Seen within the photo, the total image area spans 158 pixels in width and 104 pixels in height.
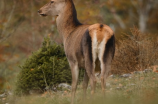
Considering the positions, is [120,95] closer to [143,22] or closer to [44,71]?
[44,71]

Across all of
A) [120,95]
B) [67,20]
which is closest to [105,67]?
[120,95]

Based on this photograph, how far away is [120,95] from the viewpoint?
6.22 m

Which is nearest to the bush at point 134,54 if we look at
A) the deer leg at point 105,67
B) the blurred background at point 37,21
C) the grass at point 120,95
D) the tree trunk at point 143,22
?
the grass at point 120,95

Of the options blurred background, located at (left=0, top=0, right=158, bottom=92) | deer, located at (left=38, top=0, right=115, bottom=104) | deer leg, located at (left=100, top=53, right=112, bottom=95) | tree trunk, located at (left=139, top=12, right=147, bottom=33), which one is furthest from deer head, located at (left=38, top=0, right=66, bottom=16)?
tree trunk, located at (left=139, top=12, right=147, bottom=33)

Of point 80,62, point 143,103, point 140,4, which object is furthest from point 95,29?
point 140,4

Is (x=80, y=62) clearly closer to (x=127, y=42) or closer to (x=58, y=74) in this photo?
(x=58, y=74)

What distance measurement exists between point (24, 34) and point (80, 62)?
44.4 feet

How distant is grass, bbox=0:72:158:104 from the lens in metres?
5.46

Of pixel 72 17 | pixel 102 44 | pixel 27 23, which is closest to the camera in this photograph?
pixel 102 44

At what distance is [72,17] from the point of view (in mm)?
7438

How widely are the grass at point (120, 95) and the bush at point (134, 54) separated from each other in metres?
0.45

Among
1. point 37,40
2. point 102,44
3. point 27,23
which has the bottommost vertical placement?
point 37,40

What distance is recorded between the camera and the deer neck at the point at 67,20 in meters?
7.32

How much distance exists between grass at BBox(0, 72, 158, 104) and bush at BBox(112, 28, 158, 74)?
0.45 meters
